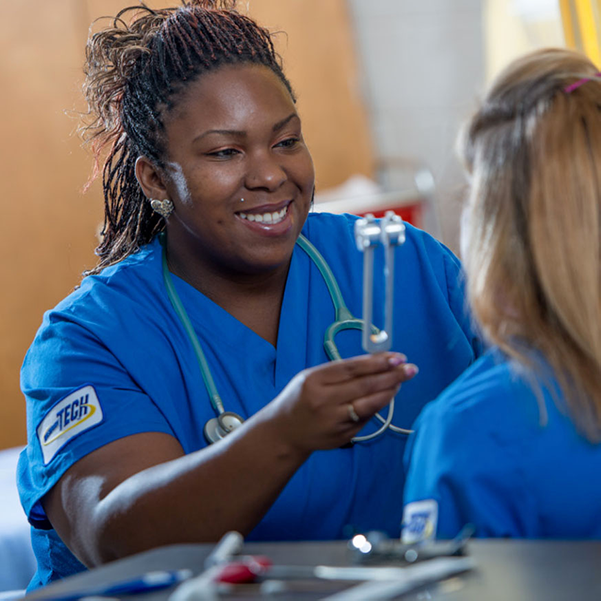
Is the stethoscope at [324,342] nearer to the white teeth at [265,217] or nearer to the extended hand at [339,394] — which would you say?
the white teeth at [265,217]

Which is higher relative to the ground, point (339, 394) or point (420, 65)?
point (420, 65)

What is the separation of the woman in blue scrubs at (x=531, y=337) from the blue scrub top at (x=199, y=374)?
395 mm

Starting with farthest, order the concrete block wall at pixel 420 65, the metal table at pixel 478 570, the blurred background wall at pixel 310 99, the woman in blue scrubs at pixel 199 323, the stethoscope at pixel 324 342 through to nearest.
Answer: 1. the concrete block wall at pixel 420 65
2. the blurred background wall at pixel 310 99
3. the stethoscope at pixel 324 342
4. the woman in blue scrubs at pixel 199 323
5. the metal table at pixel 478 570

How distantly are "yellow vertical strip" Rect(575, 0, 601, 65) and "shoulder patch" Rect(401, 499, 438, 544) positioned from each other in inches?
48.9

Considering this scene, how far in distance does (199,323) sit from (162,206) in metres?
0.20

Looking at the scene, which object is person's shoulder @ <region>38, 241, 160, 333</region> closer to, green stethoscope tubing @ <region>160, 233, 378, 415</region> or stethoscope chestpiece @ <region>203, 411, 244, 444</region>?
green stethoscope tubing @ <region>160, 233, 378, 415</region>

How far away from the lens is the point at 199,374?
47.8 inches

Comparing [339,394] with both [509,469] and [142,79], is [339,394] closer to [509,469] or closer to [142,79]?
[509,469]

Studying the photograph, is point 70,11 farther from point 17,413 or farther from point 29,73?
point 17,413

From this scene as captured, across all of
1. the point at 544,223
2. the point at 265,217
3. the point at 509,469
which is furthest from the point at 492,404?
the point at 265,217

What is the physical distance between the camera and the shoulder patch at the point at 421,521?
75cm

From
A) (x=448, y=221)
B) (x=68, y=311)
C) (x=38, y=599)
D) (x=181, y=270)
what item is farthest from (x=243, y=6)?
(x=448, y=221)

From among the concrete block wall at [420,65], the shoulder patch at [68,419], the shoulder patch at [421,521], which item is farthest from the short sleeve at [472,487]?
the concrete block wall at [420,65]

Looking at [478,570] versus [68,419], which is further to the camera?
[68,419]
